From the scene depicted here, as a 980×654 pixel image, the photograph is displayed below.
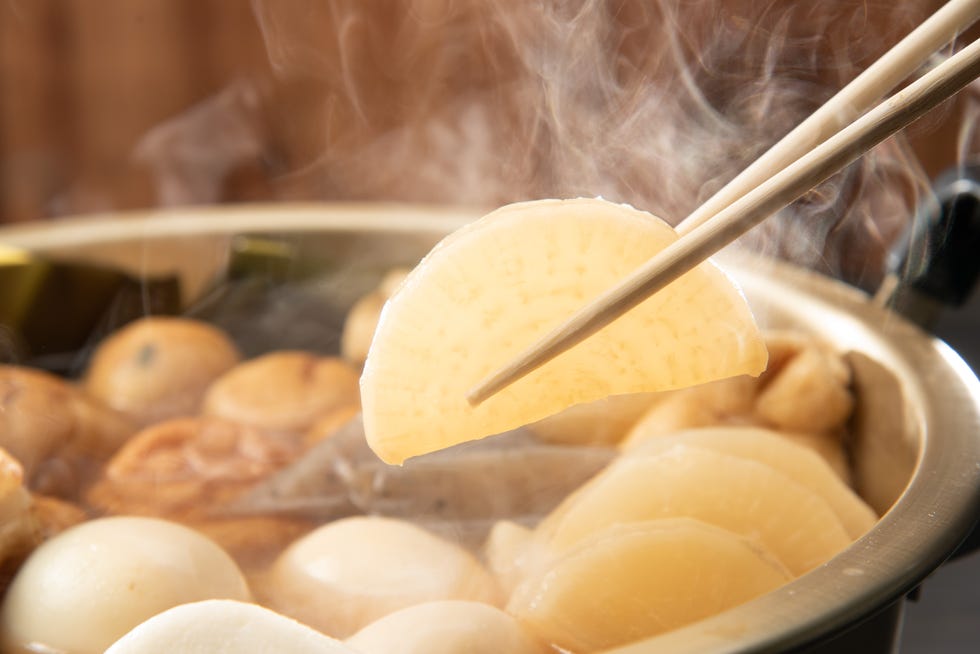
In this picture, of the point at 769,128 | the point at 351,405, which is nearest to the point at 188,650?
the point at 351,405

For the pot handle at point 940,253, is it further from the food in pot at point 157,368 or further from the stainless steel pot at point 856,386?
the food in pot at point 157,368

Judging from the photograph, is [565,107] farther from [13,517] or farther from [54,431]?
[13,517]

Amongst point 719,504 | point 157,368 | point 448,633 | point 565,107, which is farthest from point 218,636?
point 565,107

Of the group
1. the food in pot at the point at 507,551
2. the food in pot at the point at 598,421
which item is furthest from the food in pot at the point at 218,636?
the food in pot at the point at 598,421

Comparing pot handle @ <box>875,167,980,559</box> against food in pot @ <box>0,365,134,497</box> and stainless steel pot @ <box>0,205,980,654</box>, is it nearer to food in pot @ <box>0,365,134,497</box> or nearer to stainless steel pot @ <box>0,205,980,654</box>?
stainless steel pot @ <box>0,205,980,654</box>

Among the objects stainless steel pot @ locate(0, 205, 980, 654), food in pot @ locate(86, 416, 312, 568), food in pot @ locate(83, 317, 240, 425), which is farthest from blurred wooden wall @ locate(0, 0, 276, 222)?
food in pot @ locate(86, 416, 312, 568)

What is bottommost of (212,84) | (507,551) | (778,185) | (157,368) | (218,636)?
(212,84)
